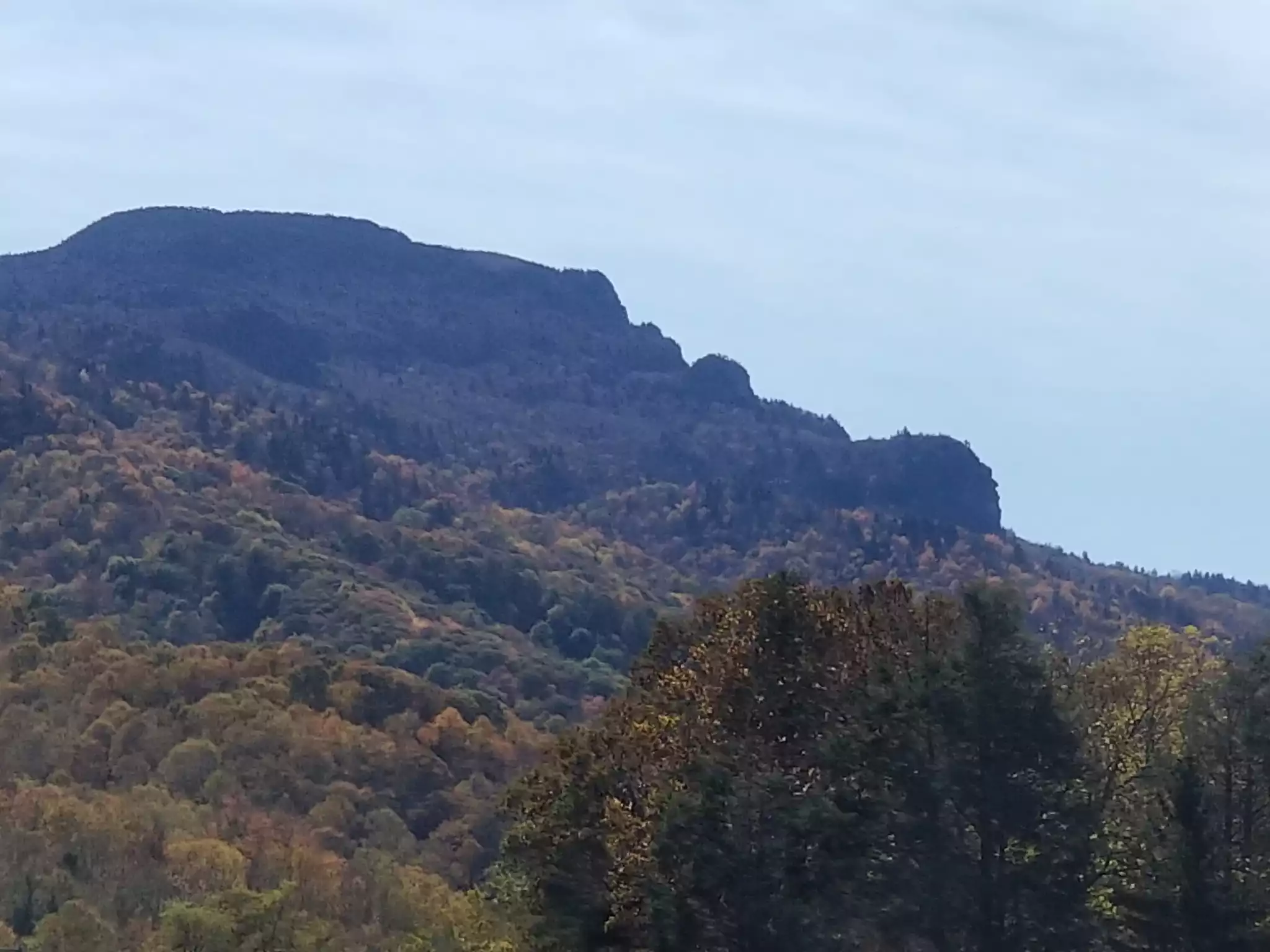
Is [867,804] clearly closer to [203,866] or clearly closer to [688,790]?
[688,790]

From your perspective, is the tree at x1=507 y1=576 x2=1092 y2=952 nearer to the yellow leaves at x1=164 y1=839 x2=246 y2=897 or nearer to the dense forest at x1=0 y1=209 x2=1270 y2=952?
the dense forest at x1=0 y1=209 x2=1270 y2=952

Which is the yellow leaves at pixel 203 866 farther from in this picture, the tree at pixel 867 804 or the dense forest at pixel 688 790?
the tree at pixel 867 804

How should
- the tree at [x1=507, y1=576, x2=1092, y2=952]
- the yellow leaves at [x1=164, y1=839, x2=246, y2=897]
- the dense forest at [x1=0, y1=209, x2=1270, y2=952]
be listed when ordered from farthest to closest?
the yellow leaves at [x1=164, y1=839, x2=246, y2=897], the dense forest at [x1=0, y1=209, x2=1270, y2=952], the tree at [x1=507, y1=576, x2=1092, y2=952]

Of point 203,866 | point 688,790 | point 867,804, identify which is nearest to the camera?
point 867,804

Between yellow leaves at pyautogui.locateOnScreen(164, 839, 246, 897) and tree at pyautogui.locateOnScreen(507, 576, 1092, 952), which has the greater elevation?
tree at pyautogui.locateOnScreen(507, 576, 1092, 952)

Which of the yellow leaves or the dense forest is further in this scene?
the yellow leaves

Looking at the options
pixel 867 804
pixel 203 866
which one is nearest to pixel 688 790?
pixel 867 804

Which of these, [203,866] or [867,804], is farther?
[203,866]

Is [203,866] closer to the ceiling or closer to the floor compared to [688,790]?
closer to the floor

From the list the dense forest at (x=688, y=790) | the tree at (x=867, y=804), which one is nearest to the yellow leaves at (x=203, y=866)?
the dense forest at (x=688, y=790)

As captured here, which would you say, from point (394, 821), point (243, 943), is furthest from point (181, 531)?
point (243, 943)

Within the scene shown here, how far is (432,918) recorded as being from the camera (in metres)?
46.3

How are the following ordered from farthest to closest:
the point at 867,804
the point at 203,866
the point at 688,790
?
the point at 203,866, the point at 688,790, the point at 867,804

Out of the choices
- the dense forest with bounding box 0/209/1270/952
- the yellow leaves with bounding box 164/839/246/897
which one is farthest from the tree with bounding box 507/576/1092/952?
the yellow leaves with bounding box 164/839/246/897
